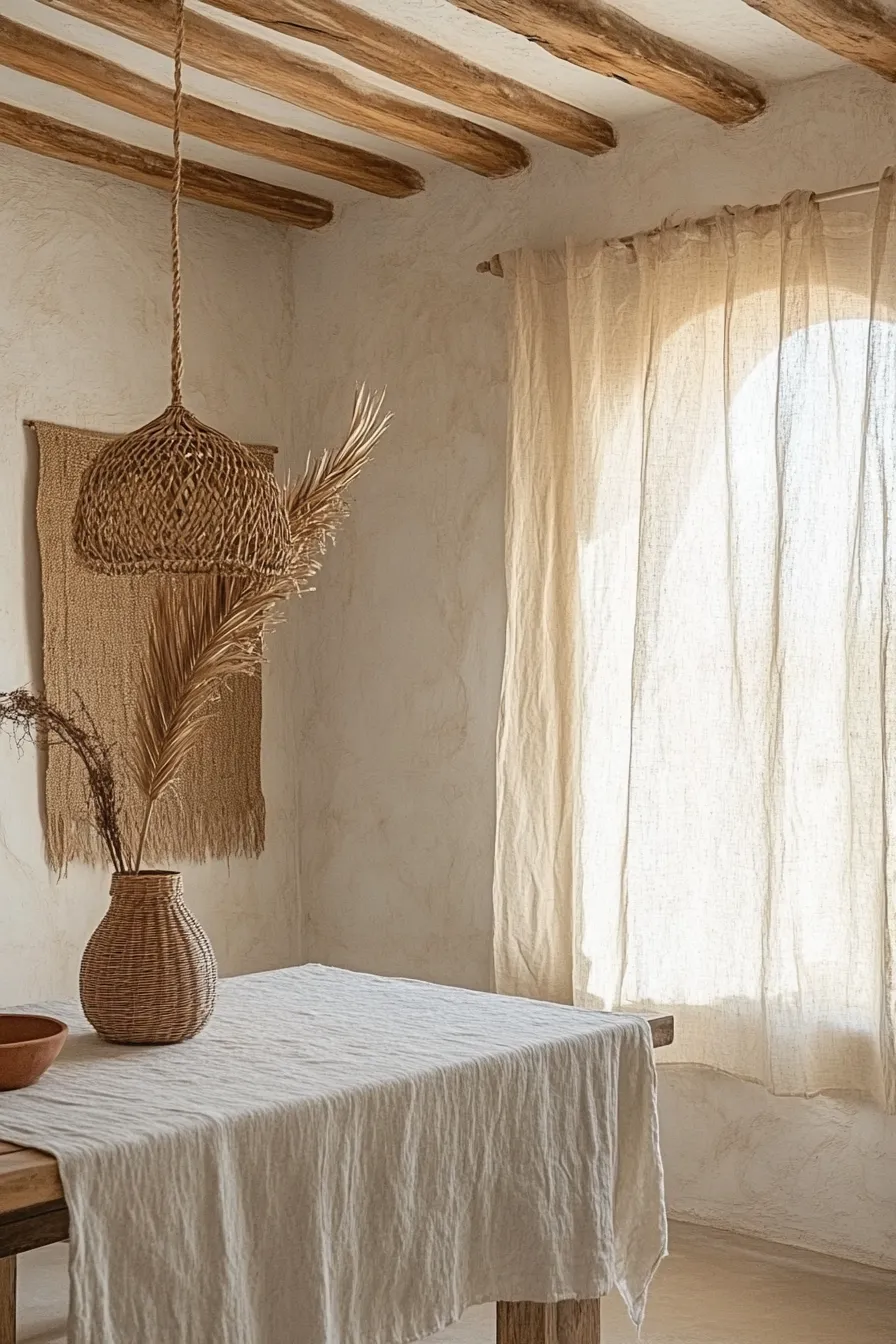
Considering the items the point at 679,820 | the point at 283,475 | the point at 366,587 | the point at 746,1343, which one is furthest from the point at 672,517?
the point at 746,1343

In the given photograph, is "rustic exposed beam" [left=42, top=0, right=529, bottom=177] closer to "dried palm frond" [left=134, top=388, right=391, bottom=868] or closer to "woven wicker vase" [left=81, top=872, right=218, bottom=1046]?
"dried palm frond" [left=134, top=388, right=391, bottom=868]

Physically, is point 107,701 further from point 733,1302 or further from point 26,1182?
point 26,1182

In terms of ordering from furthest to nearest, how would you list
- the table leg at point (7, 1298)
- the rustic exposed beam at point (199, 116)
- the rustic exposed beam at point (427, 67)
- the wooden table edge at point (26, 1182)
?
the rustic exposed beam at point (199, 116) → the rustic exposed beam at point (427, 67) → the table leg at point (7, 1298) → the wooden table edge at point (26, 1182)

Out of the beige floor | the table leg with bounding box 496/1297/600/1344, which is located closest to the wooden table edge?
the table leg with bounding box 496/1297/600/1344

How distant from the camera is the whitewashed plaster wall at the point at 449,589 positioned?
139 inches

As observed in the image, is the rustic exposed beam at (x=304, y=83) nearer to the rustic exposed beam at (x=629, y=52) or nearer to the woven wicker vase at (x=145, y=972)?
the rustic exposed beam at (x=629, y=52)

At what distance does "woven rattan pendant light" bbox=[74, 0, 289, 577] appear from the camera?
2180mm

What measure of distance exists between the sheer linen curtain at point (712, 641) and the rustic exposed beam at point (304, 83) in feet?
1.10

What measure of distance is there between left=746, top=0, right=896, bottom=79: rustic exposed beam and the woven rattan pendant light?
146 centimetres

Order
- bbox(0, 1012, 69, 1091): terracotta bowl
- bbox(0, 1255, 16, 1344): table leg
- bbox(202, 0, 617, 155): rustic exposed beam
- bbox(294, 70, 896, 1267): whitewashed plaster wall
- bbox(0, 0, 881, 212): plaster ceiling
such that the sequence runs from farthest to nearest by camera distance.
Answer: bbox(294, 70, 896, 1267): whitewashed plaster wall → bbox(0, 0, 881, 212): plaster ceiling → bbox(202, 0, 617, 155): rustic exposed beam → bbox(0, 1255, 16, 1344): table leg → bbox(0, 1012, 69, 1091): terracotta bowl

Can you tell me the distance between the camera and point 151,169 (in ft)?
13.3

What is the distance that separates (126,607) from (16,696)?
186 cm

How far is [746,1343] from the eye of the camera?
9.84 feet

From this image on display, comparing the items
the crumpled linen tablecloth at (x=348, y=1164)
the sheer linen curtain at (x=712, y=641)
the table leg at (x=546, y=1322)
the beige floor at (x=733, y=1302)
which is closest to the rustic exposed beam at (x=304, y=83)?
the sheer linen curtain at (x=712, y=641)
